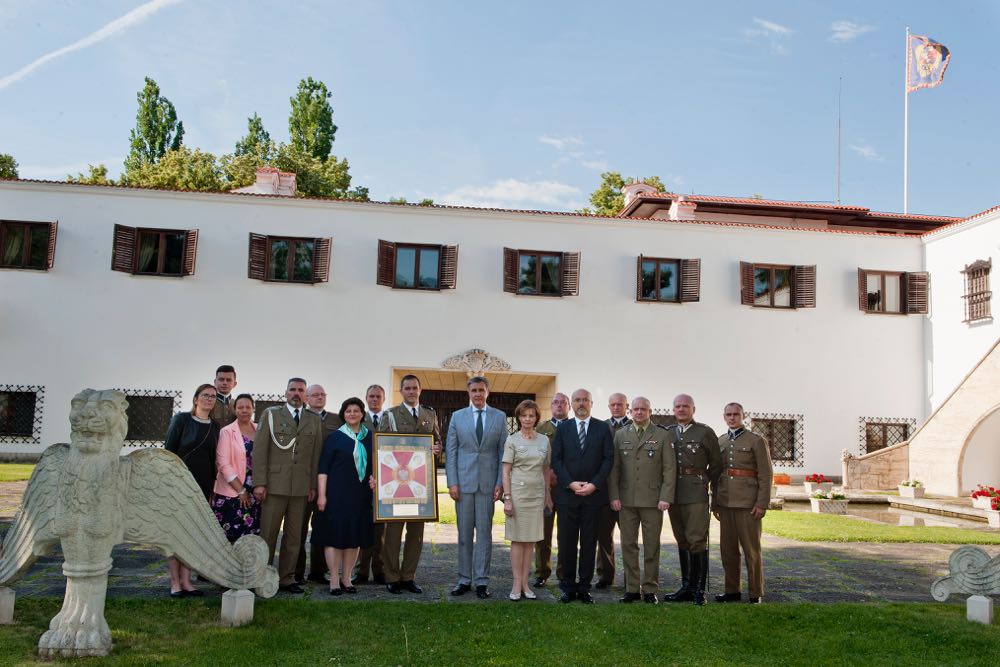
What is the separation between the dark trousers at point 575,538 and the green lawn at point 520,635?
0.39 metres

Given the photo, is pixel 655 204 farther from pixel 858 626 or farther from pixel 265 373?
pixel 858 626

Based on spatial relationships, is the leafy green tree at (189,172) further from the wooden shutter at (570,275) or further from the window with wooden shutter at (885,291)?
the window with wooden shutter at (885,291)

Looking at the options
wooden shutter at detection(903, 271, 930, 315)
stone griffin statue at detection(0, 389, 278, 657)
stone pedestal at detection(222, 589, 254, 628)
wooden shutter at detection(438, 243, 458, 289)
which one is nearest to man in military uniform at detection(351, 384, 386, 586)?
stone pedestal at detection(222, 589, 254, 628)

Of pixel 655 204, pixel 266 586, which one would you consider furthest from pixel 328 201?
pixel 266 586

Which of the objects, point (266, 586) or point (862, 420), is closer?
point (266, 586)

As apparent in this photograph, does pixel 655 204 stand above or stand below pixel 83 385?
above

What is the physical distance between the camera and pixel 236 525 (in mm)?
6535

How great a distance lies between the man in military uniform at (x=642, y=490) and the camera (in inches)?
257

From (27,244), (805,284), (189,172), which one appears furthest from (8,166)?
(805,284)

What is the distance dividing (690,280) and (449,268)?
6.11 meters

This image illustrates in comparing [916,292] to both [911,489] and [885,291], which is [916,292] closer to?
[885,291]

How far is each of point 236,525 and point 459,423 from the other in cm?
207

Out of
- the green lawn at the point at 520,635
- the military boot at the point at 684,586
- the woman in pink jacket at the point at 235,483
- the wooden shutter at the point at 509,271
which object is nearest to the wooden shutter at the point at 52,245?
the wooden shutter at the point at 509,271

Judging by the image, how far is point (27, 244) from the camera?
1833 centimetres
